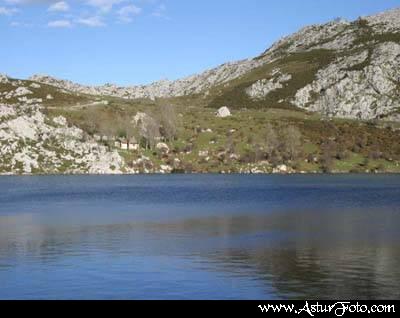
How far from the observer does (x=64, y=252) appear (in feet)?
161

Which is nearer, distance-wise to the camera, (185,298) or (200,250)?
(185,298)

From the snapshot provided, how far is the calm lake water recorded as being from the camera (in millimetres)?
35344

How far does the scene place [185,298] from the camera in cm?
3291

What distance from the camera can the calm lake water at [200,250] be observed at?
35344mm

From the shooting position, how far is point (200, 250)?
5003cm

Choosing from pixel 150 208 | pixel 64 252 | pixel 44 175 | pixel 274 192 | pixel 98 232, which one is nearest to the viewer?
pixel 64 252

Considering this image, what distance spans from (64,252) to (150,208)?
42642 mm

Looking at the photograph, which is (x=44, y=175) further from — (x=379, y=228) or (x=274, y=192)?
(x=379, y=228)

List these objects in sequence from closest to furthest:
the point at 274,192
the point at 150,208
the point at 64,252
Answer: the point at 64,252 → the point at 150,208 → the point at 274,192
